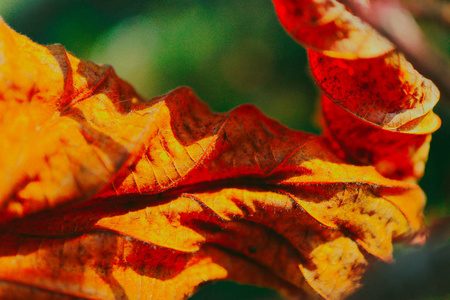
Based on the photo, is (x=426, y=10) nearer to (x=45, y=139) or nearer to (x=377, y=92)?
(x=377, y=92)

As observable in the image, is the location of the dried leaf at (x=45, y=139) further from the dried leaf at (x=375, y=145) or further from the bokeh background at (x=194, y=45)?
the bokeh background at (x=194, y=45)

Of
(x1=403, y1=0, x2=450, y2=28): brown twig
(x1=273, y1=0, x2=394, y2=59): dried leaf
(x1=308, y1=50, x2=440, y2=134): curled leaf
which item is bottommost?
(x1=308, y1=50, x2=440, y2=134): curled leaf

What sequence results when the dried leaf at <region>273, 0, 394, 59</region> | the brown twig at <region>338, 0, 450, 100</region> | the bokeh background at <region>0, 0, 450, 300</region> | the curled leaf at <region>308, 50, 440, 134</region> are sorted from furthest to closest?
the bokeh background at <region>0, 0, 450, 300</region> < the curled leaf at <region>308, 50, 440, 134</region> < the dried leaf at <region>273, 0, 394, 59</region> < the brown twig at <region>338, 0, 450, 100</region>

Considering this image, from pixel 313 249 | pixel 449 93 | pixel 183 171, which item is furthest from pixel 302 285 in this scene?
pixel 449 93

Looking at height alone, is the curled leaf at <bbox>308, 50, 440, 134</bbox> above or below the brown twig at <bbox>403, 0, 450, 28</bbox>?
below

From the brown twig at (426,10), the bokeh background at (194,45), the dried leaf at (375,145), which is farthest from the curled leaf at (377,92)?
the bokeh background at (194,45)

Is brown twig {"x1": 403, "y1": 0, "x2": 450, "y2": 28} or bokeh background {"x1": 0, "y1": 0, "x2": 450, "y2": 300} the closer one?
brown twig {"x1": 403, "y1": 0, "x2": 450, "y2": 28}

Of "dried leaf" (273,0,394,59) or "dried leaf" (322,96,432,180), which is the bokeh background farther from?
"dried leaf" (273,0,394,59)

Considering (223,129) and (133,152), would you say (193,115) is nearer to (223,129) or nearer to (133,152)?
(223,129)

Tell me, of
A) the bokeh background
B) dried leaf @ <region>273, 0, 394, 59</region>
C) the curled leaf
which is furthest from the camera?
the bokeh background

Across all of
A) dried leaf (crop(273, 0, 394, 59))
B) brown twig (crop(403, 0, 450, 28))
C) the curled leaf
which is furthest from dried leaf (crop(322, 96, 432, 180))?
brown twig (crop(403, 0, 450, 28))
